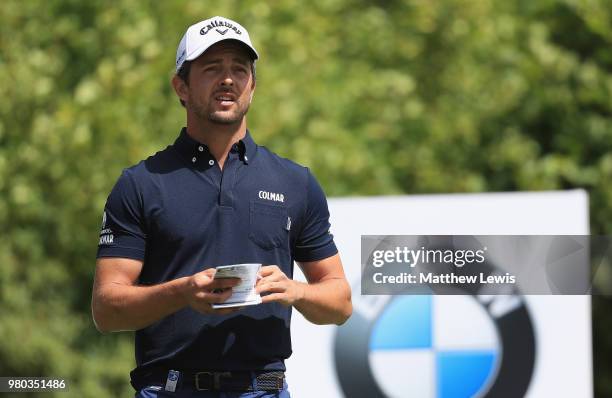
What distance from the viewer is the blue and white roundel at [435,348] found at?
584 centimetres

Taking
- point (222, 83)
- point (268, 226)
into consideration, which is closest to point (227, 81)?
point (222, 83)

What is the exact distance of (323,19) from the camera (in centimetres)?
1094

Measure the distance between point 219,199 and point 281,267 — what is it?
295 mm

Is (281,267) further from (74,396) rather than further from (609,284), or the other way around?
(74,396)

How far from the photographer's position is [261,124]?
9086mm

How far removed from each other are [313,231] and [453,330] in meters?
2.07

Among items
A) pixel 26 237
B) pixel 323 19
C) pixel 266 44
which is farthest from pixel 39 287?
pixel 323 19

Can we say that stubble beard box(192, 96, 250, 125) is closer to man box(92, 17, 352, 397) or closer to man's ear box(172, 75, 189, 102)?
man box(92, 17, 352, 397)

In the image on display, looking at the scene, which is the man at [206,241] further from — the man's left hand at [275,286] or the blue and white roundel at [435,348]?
the blue and white roundel at [435,348]

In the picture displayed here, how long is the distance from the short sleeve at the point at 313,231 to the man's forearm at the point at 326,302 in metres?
0.11

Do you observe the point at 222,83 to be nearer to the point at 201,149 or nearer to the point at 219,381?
the point at 201,149

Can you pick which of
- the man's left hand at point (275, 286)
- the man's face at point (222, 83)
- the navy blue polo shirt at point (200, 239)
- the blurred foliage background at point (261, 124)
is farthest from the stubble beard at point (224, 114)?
the blurred foliage background at point (261, 124)

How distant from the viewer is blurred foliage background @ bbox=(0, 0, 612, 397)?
9.08 m

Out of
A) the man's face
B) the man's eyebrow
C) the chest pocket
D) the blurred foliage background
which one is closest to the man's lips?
the man's face
